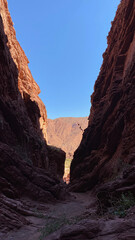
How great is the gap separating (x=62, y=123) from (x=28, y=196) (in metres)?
180

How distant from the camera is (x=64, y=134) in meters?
174

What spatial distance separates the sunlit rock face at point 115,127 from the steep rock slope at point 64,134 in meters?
123

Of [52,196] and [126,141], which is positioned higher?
[126,141]

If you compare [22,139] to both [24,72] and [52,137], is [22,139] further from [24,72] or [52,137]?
[52,137]

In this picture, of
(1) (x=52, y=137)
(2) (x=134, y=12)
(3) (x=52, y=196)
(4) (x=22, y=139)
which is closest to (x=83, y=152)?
(4) (x=22, y=139)

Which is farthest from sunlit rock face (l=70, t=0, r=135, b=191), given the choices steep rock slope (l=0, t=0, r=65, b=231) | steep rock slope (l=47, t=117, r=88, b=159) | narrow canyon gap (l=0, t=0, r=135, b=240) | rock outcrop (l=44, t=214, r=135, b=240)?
steep rock slope (l=47, t=117, r=88, b=159)

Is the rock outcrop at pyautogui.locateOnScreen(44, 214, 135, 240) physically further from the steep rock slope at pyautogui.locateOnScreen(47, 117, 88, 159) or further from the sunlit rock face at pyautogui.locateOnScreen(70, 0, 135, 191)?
the steep rock slope at pyautogui.locateOnScreen(47, 117, 88, 159)

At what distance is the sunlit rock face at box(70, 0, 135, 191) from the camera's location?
14.8 m

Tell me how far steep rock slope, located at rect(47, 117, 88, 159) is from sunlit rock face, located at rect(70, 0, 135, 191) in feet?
405

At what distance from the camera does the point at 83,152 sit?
26.3m

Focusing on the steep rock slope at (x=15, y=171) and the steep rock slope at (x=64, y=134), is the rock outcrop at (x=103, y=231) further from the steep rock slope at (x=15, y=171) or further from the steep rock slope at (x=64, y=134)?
the steep rock slope at (x=64, y=134)

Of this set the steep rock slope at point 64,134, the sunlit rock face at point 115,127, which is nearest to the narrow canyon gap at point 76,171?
the sunlit rock face at point 115,127

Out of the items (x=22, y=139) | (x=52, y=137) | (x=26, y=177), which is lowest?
(x=26, y=177)

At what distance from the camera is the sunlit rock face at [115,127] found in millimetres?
14750
